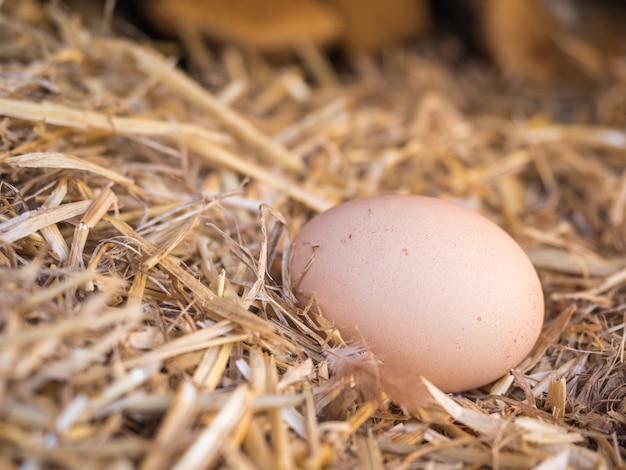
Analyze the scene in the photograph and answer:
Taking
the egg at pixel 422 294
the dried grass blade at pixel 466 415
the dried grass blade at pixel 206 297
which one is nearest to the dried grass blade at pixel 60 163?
the dried grass blade at pixel 206 297

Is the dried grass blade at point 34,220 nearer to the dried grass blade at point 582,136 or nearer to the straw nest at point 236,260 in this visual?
the straw nest at point 236,260

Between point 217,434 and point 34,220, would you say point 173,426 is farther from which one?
point 34,220

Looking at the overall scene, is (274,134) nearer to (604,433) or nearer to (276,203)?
(276,203)

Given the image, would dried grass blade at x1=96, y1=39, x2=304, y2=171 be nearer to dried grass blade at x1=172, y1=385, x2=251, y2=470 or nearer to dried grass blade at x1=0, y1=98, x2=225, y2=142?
dried grass blade at x1=0, y1=98, x2=225, y2=142

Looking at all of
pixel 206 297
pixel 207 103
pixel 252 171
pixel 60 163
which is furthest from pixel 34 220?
pixel 207 103

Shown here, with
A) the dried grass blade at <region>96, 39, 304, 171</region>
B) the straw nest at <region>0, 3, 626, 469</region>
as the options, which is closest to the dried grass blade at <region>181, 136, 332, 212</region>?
the straw nest at <region>0, 3, 626, 469</region>

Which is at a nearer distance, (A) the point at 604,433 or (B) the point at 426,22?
(A) the point at 604,433

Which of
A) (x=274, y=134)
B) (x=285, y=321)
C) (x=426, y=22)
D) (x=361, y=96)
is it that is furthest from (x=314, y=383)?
(x=426, y=22)
